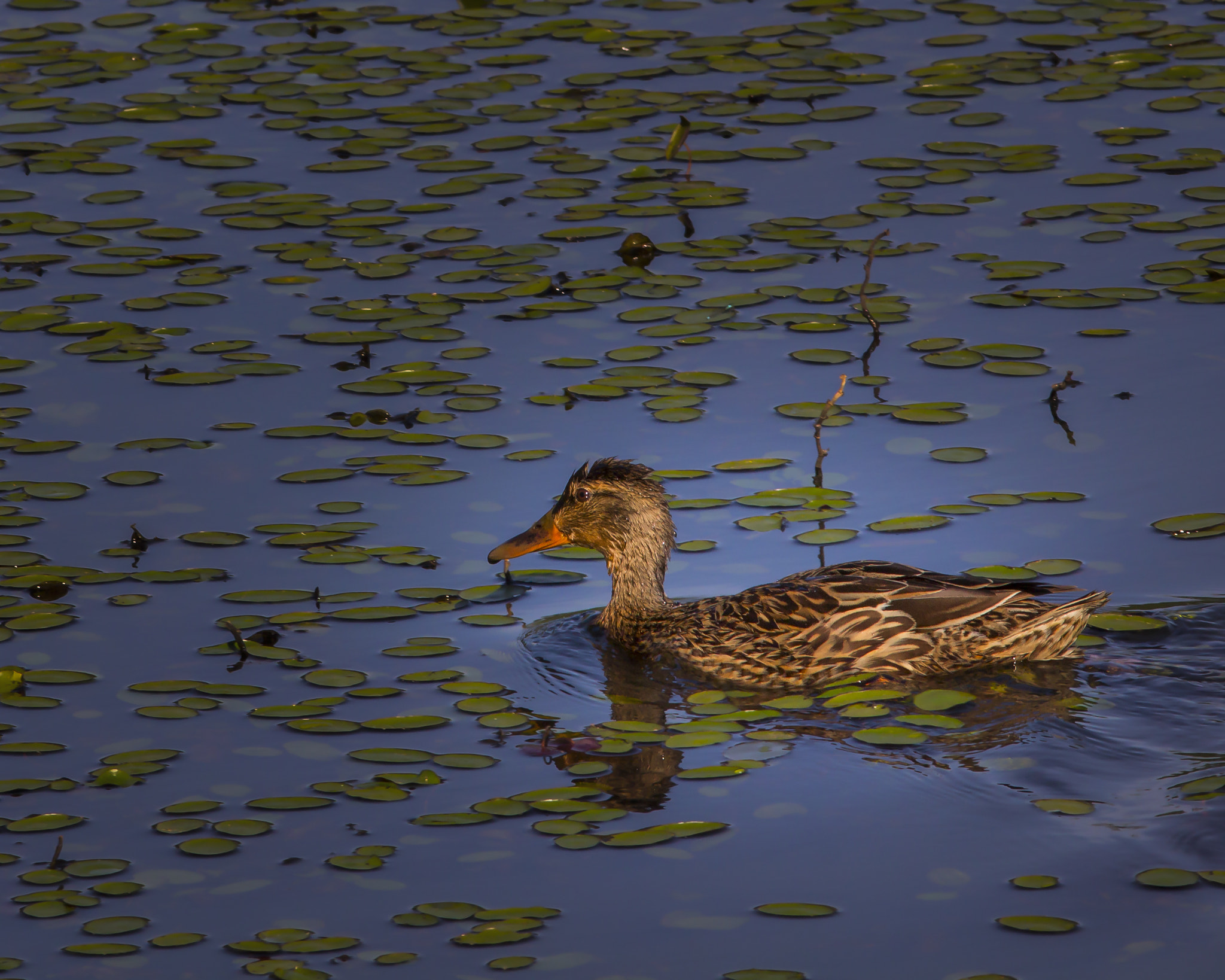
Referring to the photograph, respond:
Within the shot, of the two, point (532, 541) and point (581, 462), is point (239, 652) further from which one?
point (581, 462)

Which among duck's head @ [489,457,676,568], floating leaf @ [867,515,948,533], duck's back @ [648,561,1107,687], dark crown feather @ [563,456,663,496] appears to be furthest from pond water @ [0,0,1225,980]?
dark crown feather @ [563,456,663,496]

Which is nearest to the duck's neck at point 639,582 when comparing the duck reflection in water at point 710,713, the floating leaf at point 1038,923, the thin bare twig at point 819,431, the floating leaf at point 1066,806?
the duck reflection in water at point 710,713

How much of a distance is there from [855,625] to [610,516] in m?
1.28

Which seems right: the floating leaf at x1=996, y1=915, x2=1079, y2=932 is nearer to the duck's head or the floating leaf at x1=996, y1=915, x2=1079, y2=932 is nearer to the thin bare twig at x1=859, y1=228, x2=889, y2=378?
the duck's head

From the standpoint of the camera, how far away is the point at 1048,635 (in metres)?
7.09

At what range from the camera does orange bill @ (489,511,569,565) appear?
306 inches

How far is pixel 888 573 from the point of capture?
23.7 feet

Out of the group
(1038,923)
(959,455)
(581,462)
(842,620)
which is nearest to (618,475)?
(581,462)

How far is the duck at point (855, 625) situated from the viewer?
7070mm

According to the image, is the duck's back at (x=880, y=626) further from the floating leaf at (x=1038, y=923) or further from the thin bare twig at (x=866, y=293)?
the thin bare twig at (x=866, y=293)

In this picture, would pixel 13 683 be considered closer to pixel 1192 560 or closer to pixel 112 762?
pixel 112 762

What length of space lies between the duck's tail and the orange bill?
200 cm

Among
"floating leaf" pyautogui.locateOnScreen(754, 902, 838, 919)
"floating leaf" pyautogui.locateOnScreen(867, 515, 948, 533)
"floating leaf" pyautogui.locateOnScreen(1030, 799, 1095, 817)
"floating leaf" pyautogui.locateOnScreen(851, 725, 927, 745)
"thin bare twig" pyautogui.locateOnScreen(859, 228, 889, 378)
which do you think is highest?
"thin bare twig" pyautogui.locateOnScreen(859, 228, 889, 378)

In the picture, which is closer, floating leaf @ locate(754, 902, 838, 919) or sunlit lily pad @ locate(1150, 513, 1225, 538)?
floating leaf @ locate(754, 902, 838, 919)
